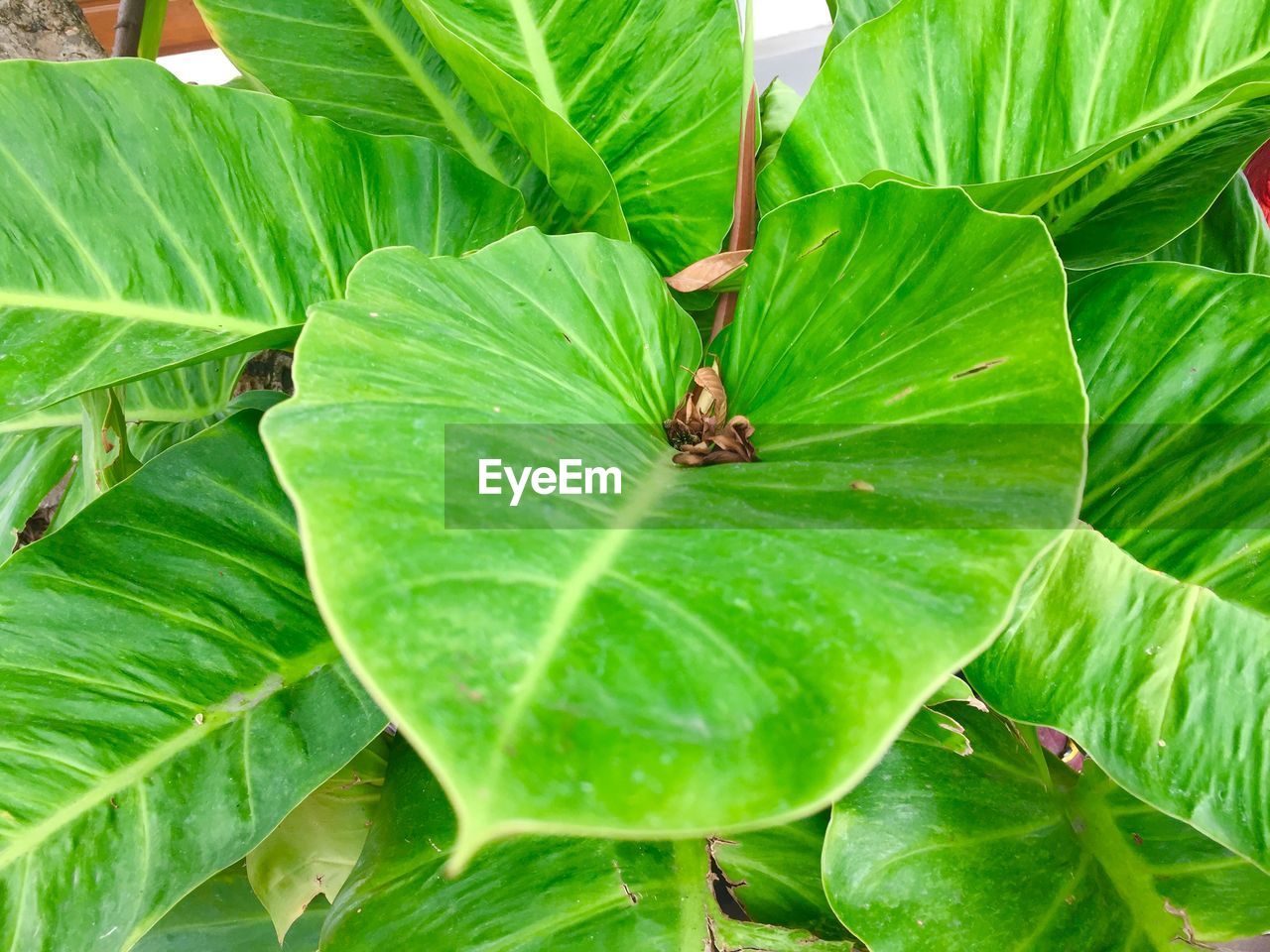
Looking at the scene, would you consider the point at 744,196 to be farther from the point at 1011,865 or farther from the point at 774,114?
the point at 1011,865

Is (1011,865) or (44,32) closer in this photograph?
(1011,865)

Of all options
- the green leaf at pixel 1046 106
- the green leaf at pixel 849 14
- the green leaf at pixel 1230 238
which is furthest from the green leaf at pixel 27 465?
the green leaf at pixel 1230 238

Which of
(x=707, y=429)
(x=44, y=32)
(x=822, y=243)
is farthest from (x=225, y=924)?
(x=44, y=32)

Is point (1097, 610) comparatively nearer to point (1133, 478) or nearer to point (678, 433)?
point (1133, 478)

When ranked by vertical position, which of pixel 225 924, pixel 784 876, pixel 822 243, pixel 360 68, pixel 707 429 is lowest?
pixel 225 924

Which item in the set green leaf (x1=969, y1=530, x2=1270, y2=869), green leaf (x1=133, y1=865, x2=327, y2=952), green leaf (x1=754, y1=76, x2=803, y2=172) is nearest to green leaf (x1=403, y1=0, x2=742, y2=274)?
green leaf (x1=754, y1=76, x2=803, y2=172)

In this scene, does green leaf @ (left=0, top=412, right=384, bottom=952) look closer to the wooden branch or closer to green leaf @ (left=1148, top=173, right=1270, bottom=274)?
the wooden branch
